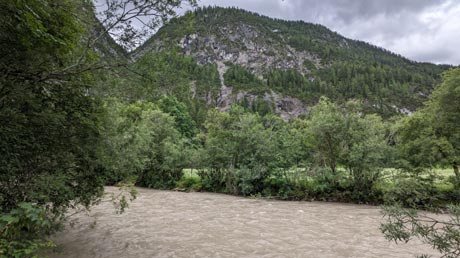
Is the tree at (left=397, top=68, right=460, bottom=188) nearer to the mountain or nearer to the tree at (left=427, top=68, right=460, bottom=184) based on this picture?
the tree at (left=427, top=68, right=460, bottom=184)

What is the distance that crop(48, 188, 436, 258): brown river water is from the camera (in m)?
8.75

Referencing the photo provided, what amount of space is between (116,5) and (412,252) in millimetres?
9846

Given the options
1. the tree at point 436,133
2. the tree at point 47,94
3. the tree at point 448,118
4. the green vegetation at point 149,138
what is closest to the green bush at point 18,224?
the green vegetation at point 149,138

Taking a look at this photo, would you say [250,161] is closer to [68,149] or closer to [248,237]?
[248,237]

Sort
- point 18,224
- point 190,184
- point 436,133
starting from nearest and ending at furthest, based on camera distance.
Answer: point 18,224 → point 436,133 → point 190,184

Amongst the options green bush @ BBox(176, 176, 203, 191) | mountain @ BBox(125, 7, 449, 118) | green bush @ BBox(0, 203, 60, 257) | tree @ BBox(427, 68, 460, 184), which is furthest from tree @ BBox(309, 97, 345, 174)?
mountain @ BBox(125, 7, 449, 118)

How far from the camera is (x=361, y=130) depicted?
1911 cm

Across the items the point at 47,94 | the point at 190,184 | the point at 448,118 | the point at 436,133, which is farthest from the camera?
the point at 190,184

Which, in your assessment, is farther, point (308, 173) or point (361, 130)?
point (308, 173)

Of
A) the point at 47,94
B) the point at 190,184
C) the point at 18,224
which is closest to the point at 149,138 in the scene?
the point at 190,184

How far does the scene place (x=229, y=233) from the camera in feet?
36.1

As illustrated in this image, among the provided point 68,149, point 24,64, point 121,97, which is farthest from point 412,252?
point 24,64

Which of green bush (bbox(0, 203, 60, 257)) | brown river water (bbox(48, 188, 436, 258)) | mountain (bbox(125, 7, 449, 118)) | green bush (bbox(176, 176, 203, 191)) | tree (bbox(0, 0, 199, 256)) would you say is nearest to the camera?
green bush (bbox(0, 203, 60, 257))

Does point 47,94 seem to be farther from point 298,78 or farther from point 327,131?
point 298,78
